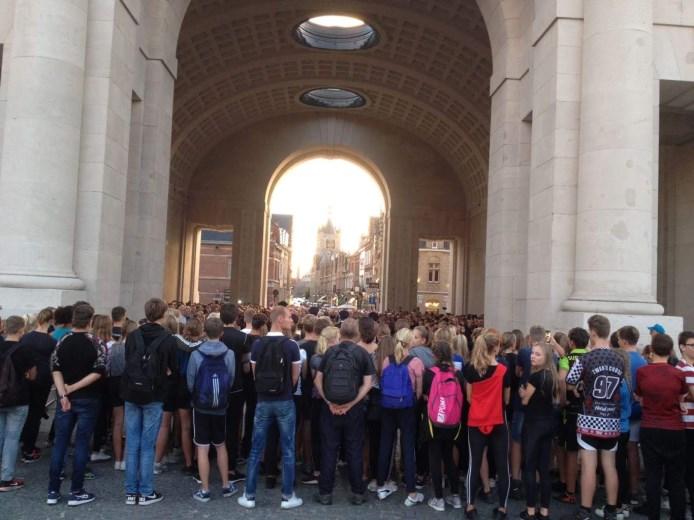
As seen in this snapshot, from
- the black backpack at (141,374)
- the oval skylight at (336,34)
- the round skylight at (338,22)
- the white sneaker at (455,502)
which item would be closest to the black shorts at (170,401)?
the black backpack at (141,374)

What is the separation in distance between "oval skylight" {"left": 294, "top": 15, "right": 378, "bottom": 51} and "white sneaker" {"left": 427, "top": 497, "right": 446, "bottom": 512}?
2400 centimetres

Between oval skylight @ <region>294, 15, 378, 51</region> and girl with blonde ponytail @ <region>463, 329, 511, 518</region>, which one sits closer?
girl with blonde ponytail @ <region>463, 329, 511, 518</region>

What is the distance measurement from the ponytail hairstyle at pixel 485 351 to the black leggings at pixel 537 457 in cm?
81

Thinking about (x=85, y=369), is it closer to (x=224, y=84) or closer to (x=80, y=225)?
(x=80, y=225)

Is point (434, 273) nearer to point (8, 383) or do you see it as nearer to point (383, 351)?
point (383, 351)

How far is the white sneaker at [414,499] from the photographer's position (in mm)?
6688

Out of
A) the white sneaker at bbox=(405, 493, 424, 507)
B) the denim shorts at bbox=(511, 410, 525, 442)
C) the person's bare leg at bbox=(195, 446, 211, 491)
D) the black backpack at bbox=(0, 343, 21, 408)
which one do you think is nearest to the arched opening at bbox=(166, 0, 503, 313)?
the denim shorts at bbox=(511, 410, 525, 442)

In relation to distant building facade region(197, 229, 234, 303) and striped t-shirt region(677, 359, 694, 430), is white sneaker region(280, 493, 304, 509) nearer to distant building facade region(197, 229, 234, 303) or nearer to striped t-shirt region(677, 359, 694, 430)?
striped t-shirt region(677, 359, 694, 430)

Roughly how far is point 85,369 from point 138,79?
9.24 m

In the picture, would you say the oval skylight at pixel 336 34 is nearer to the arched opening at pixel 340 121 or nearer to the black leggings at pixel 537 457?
the arched opening at pixel 340 121

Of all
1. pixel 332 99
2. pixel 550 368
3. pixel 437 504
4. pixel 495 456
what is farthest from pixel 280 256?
pixel 550 368

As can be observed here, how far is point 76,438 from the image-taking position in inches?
249

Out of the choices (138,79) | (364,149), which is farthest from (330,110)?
(138,79)

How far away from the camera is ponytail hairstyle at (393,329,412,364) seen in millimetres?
6930
